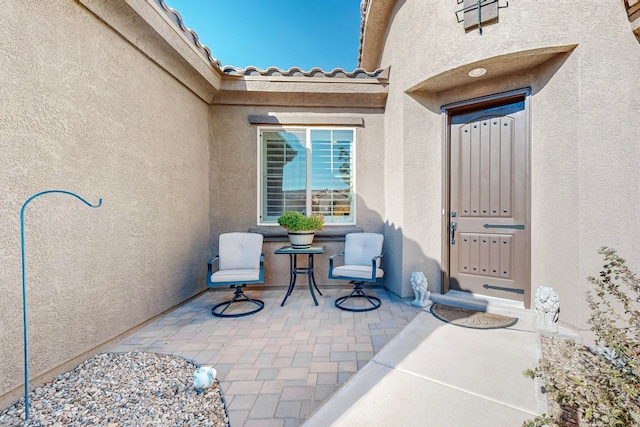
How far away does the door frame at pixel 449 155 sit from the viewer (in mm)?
3180

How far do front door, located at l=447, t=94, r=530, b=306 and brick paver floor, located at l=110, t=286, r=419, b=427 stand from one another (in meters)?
1.07

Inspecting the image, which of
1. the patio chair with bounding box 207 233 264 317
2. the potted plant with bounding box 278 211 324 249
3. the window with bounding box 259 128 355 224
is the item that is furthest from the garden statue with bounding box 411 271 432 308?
the patio chair with bounding box 207 233 264 317

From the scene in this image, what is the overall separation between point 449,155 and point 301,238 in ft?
7.97

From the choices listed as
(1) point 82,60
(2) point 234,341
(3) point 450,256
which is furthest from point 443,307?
(1) point 82,60

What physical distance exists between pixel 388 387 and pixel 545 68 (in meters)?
3.70

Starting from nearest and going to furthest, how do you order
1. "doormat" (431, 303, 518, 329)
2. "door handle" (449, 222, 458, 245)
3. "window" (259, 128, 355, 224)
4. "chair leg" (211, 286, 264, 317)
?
"doormat" (431, 303, 518, 329), "chair leg" (211, 286, 264, 317), "door handle" (449, 222, 458, 245), "window" (259, 128, 355, 224)

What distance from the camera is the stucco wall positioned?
180 inches

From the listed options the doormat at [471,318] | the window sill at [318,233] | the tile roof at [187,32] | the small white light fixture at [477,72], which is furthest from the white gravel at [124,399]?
the small white light fixture at [477,72]

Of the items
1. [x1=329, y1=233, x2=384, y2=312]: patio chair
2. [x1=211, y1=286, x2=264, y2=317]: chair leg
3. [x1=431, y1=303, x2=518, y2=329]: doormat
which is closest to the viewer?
[x1=431, y1=303, x2=518, y2=329]: doormat

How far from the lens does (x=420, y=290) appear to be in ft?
11.7

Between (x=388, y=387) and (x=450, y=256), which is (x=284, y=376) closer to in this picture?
(x=388, y=387)

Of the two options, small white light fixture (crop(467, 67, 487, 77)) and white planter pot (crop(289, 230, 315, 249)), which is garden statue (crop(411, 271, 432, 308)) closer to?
white planter pot (crop(289, 230, 315, 249))

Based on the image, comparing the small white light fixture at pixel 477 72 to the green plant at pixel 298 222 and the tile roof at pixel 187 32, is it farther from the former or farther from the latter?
the tile roof at pixel 187 32

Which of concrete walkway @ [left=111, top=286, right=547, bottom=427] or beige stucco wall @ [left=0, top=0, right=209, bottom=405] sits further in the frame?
Result: beige stucco wall @ [left=0, top=0, right=209, bottom=405]
